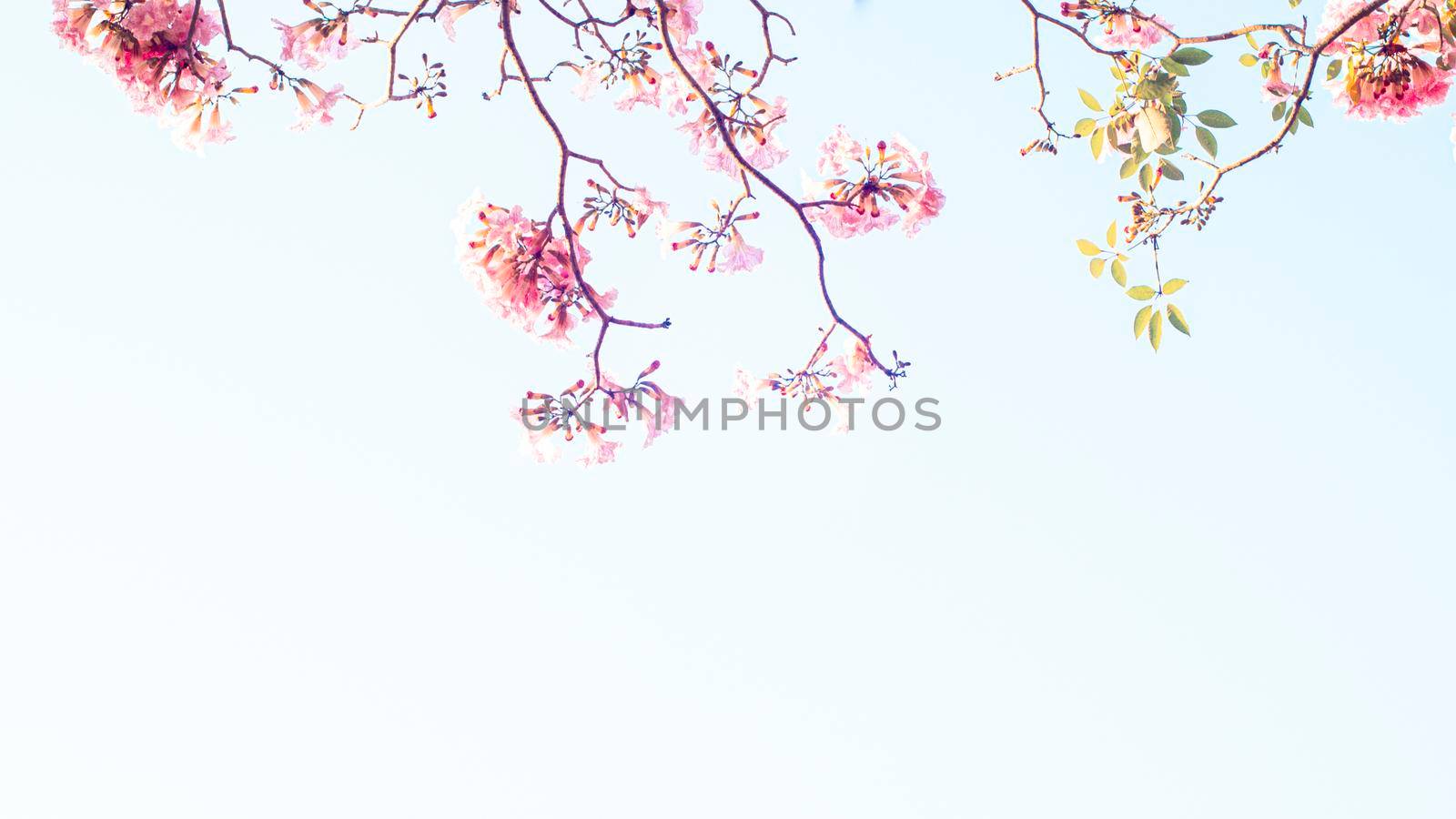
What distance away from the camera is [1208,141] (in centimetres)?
246

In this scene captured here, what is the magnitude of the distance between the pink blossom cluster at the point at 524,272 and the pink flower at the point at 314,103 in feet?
1.60

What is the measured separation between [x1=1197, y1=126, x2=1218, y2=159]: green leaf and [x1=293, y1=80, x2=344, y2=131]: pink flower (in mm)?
2024

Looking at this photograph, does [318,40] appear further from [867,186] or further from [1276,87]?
[1276,87]

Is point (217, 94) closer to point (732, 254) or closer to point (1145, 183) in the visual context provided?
point (732, 254)

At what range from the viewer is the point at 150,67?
2.19 metres

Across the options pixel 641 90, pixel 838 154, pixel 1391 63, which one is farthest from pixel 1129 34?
pixel 641 90

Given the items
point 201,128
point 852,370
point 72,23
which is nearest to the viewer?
point 72,23

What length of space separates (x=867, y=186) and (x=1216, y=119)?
0.85 m

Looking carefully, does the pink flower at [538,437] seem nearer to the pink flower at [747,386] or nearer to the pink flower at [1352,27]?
the pink flower at [747,386]

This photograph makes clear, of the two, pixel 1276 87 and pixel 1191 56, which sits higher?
pixel 1276 87

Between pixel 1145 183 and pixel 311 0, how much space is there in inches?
78.2

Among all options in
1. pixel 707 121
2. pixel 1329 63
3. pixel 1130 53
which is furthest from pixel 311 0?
pixel 1329 63

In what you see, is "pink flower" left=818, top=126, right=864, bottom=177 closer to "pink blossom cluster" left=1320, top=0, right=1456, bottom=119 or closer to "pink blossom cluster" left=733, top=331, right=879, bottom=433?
"pink blossom cluster" left=733, top=331, right=879, bottom=433

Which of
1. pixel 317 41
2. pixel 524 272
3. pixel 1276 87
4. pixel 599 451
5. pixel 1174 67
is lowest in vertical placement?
pixel 599 451
